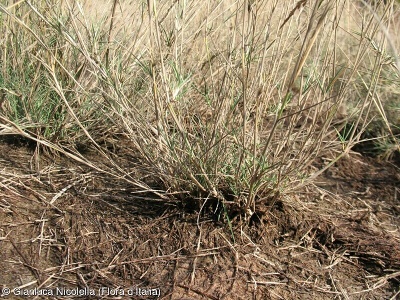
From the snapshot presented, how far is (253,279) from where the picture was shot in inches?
83.5

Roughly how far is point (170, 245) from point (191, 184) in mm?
282

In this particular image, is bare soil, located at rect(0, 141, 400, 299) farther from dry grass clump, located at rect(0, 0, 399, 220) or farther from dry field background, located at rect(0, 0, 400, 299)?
dry grass clump, located at rect(0, 0, 399, 220)

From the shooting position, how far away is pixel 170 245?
2238 mm

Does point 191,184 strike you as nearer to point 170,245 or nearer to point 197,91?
point 170,245

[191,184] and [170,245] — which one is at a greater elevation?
[191,184]

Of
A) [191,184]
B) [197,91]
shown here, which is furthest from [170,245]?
[197,91]

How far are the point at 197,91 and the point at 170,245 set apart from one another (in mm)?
684

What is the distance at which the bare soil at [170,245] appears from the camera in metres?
2.07

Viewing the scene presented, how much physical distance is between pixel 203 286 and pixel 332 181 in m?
1.28

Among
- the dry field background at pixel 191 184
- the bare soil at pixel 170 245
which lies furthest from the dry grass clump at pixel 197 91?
the bare soil at pixel 170 245

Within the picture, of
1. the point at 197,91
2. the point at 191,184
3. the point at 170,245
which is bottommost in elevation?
the point at 170,245

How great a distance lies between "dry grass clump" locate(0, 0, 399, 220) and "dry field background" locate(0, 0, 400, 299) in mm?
13

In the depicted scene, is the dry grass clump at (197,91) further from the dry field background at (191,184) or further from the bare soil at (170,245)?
the bare soil at (170,245)

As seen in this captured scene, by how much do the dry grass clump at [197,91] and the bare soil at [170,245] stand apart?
139mm
